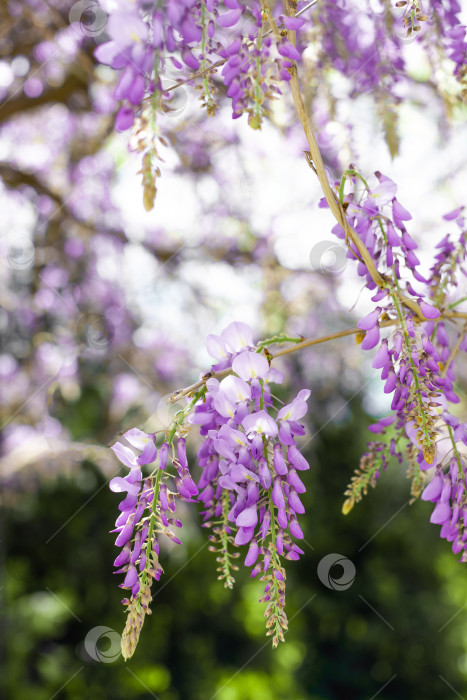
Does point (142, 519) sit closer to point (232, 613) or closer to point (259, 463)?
point (259, 463)

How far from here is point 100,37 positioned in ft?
9.80

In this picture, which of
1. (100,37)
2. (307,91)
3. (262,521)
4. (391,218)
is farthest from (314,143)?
(100,37)

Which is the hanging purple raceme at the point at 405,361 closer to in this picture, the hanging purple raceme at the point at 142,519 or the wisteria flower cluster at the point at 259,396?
the wisteria flower cluster at the point at 259,396

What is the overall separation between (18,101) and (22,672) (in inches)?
134

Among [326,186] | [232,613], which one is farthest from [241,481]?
[232,613]

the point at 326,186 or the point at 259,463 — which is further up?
the point at 326,186

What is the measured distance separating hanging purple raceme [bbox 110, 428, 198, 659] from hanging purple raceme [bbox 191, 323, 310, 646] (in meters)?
0.05

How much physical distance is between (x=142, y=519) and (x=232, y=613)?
4.54 meters

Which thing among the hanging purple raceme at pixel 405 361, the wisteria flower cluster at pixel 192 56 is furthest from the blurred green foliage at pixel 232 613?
the wisteria flower cluster at pixel 192 56

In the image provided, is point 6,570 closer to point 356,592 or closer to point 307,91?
point 356,592

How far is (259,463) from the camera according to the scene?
28.2 inches

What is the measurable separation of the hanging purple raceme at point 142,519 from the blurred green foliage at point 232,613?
3418mm

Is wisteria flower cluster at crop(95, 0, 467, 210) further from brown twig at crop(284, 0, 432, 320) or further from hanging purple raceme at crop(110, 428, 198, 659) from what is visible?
hanging purple raceme at crop(110, 428, 198, 659)

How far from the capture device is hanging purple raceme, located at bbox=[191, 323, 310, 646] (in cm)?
71
